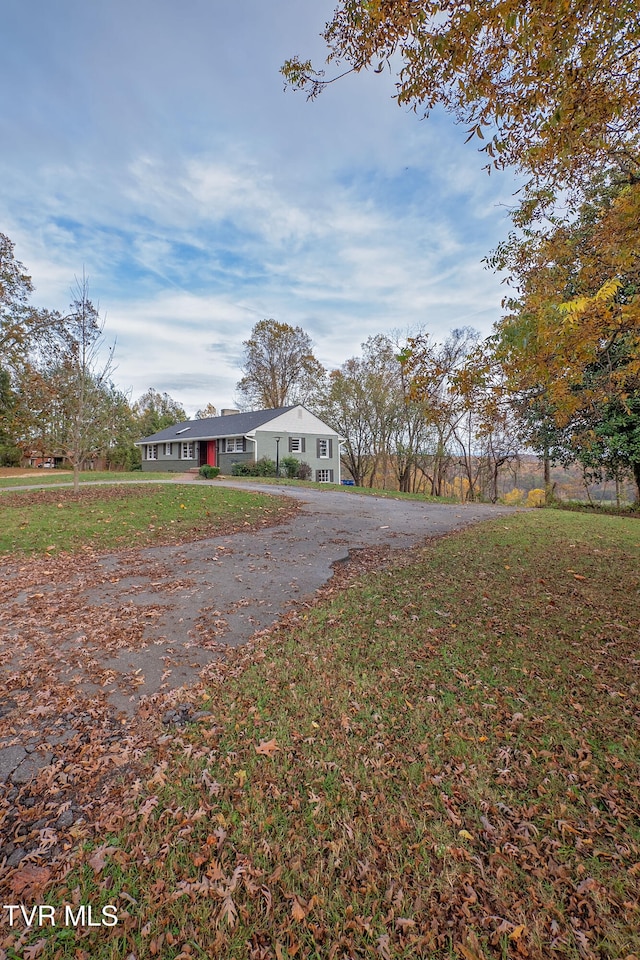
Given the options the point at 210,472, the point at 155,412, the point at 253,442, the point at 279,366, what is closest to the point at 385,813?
the point at 210,472

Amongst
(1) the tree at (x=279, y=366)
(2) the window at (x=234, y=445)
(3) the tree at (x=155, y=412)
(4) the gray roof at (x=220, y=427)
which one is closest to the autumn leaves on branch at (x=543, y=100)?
(4) the gray roof at (x=220, y=427)

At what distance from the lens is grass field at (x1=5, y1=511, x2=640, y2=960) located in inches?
63.9

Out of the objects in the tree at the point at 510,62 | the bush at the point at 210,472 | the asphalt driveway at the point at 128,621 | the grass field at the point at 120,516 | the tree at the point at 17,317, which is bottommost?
the asphalt driveway at the point at 128,621

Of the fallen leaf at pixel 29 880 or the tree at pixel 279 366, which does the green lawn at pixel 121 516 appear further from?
the tree at pixel 279 366

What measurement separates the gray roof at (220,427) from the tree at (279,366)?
6.21 meters

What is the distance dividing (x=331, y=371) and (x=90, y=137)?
87.1 ft

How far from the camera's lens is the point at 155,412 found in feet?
141

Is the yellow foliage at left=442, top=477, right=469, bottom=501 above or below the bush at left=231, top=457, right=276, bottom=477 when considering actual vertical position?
below

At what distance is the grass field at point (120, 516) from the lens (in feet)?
24.9

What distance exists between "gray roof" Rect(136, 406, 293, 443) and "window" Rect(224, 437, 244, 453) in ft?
1.58

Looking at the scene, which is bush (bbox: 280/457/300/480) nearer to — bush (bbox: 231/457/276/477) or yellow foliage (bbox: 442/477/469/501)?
bush (bbox: 231/457/276/477)

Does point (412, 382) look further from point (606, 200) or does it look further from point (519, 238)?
point (606, 200)

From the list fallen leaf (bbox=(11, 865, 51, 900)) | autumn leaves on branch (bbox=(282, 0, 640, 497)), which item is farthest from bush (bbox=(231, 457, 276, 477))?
fallen leaf (bbox=(11, 865, 51, 900))

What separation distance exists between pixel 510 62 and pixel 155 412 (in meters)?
44.3
